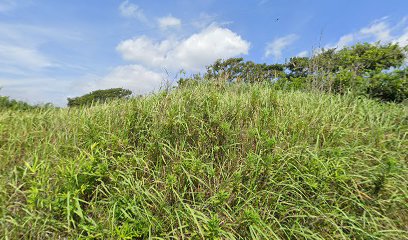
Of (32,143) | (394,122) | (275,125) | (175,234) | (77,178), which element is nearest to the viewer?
(175,234)

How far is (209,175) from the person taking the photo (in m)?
2.29

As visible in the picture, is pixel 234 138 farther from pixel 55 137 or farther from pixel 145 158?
pixel 55 137

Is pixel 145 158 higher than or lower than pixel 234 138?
lower

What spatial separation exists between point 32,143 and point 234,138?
2303 mm

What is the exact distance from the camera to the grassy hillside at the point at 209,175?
6.16 ft

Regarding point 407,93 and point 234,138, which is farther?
point 407,93

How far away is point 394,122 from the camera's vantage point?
3299 mm

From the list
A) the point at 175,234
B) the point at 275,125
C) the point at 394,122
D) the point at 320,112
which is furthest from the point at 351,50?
the point at 175,234

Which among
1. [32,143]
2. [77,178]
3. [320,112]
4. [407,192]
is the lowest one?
[407,192]

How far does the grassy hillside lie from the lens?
6.16 ft

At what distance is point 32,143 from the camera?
2975 millimetres

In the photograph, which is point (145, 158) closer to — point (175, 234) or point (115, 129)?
point (115, 129)

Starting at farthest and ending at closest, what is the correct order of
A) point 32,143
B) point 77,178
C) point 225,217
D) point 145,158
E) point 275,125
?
point 32,143 < point 275,125 < point 145,158 < point 77,178 < point 225,217

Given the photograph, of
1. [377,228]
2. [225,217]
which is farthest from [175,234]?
[377,228]
